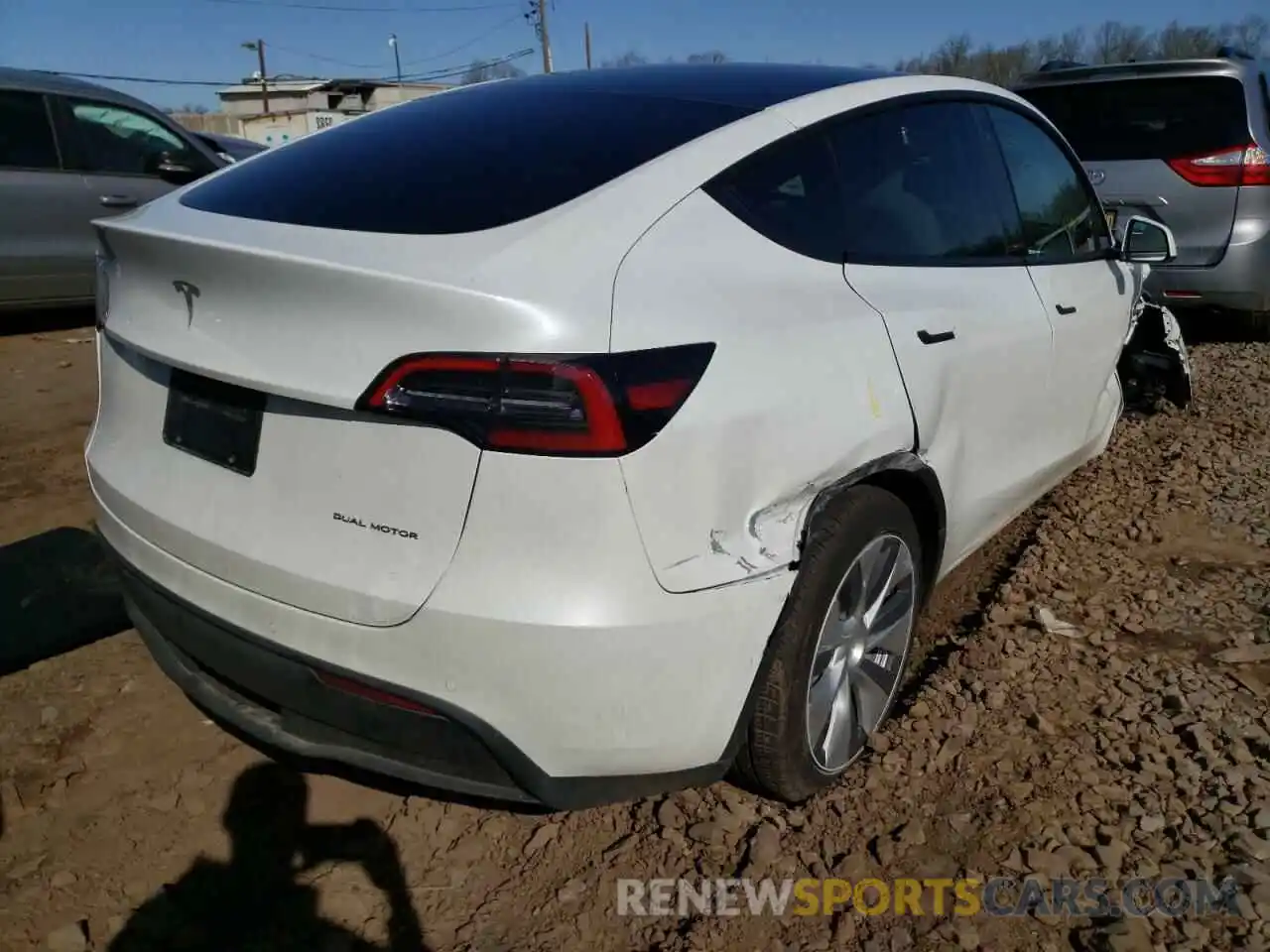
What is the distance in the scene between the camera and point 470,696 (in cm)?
181

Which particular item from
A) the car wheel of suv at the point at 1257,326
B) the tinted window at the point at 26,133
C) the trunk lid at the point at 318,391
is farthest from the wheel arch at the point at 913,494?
the tinted window at the point at 26,133

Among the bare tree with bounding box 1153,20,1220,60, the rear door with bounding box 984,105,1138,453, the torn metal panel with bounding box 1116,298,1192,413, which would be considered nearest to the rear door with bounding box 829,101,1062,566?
the rear door with bounding box 984,105,1138,453

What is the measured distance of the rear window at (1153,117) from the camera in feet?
19.9

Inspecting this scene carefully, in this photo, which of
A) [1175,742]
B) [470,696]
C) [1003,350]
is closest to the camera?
[470,696]

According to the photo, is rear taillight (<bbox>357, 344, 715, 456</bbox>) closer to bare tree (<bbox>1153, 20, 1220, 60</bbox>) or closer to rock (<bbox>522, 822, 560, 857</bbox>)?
rock (<bbox>522, 822, 560, 857</bbox>)

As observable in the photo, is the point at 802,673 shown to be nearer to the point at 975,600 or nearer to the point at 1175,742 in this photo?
the point at 1175,742

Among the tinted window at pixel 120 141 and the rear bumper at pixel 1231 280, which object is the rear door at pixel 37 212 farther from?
the rear bumper at pixel 1231 280

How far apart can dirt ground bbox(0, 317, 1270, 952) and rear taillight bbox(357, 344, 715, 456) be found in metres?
1.09

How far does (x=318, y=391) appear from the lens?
180cm

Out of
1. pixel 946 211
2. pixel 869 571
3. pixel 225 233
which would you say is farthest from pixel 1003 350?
pixel 225 233

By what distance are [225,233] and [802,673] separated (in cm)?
148

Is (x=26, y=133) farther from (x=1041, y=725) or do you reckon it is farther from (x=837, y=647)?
(x=1041, y=725)

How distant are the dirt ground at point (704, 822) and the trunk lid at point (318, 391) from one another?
744 mm

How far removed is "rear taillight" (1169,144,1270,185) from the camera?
5953 millimetres
